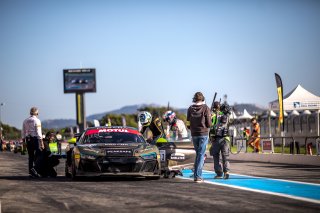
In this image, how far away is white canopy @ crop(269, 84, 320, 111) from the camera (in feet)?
107

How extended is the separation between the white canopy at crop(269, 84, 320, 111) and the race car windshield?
18.7 m

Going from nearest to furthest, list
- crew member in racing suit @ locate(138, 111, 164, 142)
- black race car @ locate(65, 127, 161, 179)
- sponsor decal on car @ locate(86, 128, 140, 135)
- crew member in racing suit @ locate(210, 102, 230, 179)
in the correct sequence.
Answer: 1. black race car @ locate(65, 127, 161, 179)
2. crew member in racing suit @ locate(210, 102, 230, 179)
3. sponsor decal on car @ locate(86, 128, 140, 135)
4. crew member in racing suit @ locate(138, 111, 164, 142)

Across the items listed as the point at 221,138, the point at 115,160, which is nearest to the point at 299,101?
the point at 221,138

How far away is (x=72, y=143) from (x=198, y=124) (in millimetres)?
3241

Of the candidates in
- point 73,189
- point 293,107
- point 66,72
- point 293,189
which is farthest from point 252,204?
point 66,72

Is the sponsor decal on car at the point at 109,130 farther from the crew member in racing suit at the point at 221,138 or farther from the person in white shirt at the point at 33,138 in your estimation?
the crew member in racing suit at the point at 221,138

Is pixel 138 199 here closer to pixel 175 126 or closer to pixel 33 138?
pixel 33 138

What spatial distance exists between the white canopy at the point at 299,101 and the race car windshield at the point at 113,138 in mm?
18673

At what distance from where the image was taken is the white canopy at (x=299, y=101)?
3250 centimetres

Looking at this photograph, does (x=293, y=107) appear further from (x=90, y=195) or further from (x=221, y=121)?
(x=90, y=195)

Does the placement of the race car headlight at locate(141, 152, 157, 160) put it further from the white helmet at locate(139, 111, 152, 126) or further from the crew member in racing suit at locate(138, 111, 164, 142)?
the white helmet at locate(139, 111, 152, 126)

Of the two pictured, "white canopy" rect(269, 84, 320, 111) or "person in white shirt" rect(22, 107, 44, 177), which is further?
"white canopy" rect(269, 84, 320, 111)

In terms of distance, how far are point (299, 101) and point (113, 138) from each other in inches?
815

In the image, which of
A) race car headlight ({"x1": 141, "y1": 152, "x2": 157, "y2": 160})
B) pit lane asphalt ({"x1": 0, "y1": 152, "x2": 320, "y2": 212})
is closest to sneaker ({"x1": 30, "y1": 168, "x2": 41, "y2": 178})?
pit lane asphalt ({"x1": 0, "y1": 152, "x2": 320, "y2": 212})
